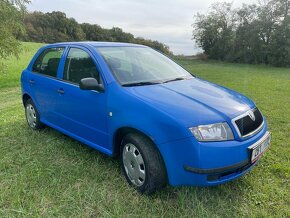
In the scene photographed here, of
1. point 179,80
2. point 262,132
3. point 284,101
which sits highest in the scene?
point 179,80

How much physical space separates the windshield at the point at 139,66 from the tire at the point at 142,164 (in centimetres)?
74

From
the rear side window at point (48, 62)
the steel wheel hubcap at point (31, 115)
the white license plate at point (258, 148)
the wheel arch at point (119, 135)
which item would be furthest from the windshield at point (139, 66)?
the steel wheel hubcap at point (31, 115)

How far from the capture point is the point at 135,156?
3.14 meters

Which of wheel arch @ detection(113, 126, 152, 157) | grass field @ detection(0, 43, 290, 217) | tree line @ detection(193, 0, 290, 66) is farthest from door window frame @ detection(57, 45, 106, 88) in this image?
tree line @ detection(193, 0, 290, 66)

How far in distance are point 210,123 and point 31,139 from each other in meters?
3.29

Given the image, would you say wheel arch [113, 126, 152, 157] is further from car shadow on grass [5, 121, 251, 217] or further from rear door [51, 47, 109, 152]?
car shadow on grass [5, 121, 251, 217]

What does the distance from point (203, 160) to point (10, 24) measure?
13431 mm

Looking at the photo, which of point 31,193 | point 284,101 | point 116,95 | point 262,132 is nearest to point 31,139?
point 31,193

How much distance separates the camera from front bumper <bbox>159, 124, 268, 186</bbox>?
2.65 meters

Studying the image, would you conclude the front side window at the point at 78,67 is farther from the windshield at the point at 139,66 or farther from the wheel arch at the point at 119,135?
the wheel arch at the point at 119,135

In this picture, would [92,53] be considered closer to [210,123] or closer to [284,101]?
[210,123]

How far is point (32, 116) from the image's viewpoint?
17.4ft

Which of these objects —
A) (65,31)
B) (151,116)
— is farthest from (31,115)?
(65,31)

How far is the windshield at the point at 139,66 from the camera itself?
3582mm
